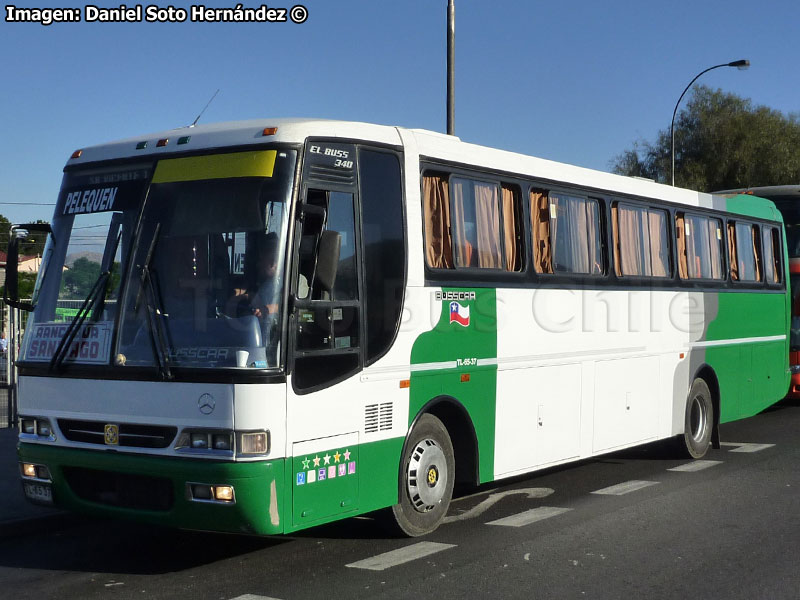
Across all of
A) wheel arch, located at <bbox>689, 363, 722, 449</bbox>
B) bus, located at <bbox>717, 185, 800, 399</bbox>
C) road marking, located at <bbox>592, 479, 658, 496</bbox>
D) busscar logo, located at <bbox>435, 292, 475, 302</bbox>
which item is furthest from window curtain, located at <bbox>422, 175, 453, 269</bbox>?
bus, located at <bbox>717, 185, 800, 399</bbox>

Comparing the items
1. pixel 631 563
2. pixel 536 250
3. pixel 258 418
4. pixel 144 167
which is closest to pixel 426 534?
pixel 631 563

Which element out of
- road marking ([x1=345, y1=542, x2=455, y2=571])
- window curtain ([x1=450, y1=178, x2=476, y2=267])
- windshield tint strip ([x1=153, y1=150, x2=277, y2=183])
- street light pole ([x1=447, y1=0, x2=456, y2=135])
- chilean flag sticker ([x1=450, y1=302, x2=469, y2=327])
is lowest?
road marking ([x1=345, y1=542, x2=455, y2=571])

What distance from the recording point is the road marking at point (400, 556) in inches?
281

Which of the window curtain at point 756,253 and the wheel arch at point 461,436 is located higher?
the window curtain at point 756,253

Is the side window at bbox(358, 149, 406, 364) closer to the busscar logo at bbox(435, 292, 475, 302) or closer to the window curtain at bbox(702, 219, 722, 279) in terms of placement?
the busscar logo at bbox(435, 292, 475, 302)

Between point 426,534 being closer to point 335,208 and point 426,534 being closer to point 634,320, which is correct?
point 335,208

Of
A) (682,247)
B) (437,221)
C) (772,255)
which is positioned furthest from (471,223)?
(772,255)

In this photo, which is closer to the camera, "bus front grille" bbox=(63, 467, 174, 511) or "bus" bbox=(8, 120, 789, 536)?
"bus" bbox=(8, 120, 789, 536)

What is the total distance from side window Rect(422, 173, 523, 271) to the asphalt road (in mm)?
2182

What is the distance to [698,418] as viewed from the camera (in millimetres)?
12562

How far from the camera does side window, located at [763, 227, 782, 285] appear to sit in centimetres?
1469

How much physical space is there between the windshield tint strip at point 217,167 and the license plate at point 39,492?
2.27 m

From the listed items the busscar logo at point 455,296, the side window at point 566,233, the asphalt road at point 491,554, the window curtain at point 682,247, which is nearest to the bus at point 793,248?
the window curtain at point 682,247

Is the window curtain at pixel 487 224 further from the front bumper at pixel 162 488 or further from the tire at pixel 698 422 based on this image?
the tire at pixel 698 422
